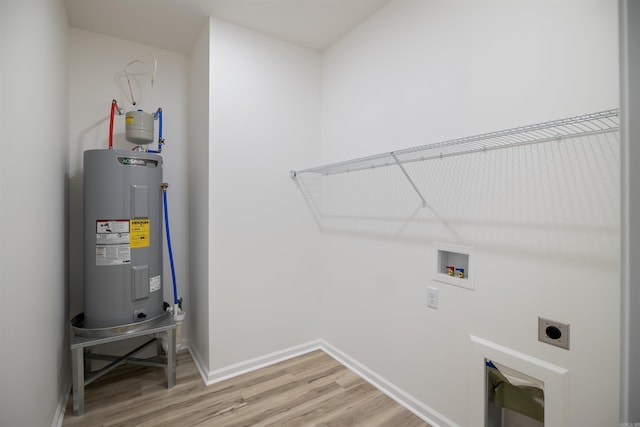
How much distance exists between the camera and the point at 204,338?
7.64 ft

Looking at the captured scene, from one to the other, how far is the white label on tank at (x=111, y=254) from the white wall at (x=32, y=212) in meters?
0.21

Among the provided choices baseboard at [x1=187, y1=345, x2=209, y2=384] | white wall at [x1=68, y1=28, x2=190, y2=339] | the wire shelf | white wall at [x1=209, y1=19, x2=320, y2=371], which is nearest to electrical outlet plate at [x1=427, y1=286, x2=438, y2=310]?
the wire shelf

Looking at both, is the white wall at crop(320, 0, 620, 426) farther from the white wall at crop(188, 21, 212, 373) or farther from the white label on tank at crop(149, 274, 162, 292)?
the white label on tank at crop(149, 274, 162, 292)

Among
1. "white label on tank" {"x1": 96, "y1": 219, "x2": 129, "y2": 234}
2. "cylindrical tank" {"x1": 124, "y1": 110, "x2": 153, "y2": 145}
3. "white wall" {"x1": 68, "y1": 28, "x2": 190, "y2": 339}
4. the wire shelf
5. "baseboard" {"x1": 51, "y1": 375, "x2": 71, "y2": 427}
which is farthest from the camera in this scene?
"white wall" {"x1": 68, "y1": 28, "x2": 190, "y2": 339}

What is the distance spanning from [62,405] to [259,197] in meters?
1.79

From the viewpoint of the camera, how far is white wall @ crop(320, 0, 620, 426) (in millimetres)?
1203

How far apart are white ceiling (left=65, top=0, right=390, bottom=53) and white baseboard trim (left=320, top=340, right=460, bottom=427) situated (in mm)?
2586

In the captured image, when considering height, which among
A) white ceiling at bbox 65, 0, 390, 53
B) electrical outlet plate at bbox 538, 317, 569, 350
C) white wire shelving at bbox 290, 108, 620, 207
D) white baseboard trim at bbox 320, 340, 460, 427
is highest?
white ceiling at bbox 65, 0, 390, 53

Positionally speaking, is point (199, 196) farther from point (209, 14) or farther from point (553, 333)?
point (553, 333)

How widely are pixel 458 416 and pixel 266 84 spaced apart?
2549 millimetres

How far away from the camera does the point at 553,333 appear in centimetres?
131

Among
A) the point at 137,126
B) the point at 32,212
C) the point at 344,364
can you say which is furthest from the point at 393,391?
the point at 137,126

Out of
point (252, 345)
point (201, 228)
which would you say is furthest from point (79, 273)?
point (252, 345)

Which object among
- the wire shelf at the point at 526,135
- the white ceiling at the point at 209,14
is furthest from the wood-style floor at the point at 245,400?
the white ceiling at the point at 209,14
